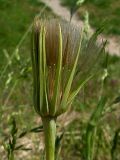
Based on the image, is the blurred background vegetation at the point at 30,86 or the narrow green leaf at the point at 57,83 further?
the blurred background vegetation at the point at 30,86

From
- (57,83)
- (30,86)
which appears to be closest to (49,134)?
(57,83)

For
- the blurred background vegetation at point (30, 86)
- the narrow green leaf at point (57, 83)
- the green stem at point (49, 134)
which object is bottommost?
the green stem at point (49, 134)

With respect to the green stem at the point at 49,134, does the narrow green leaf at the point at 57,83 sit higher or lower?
higher

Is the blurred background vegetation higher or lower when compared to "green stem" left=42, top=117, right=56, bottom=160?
higher

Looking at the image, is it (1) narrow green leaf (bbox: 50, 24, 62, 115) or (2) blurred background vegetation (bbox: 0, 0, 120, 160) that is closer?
(1) narrow green leaf (bbox: 50, 24, 62, 115)

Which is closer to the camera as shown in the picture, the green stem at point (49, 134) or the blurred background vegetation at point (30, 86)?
the green stem at point (49, 134)

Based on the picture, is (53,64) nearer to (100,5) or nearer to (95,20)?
(95,20)
